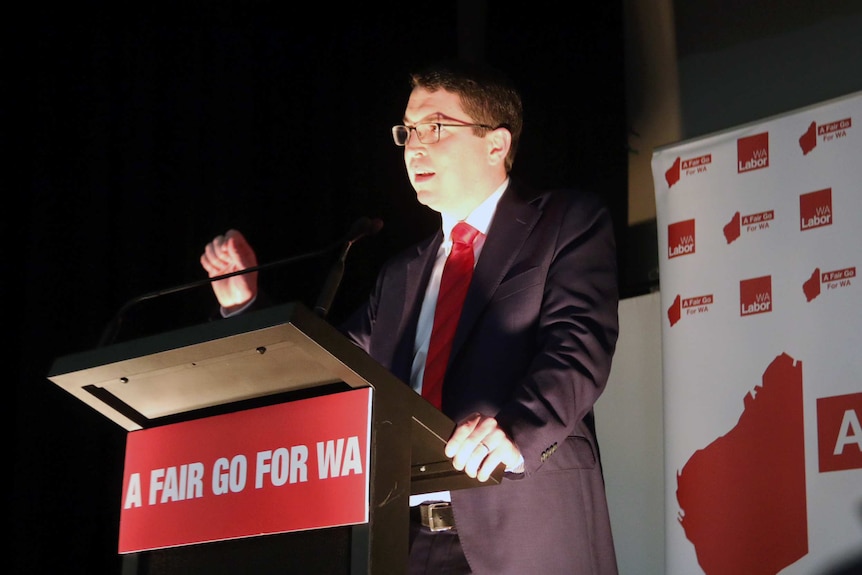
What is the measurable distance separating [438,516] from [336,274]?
21.0 inches

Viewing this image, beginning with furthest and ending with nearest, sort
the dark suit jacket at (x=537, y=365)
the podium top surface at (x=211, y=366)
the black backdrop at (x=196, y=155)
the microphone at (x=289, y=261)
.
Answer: the black backdrop at (x=196, y=155)
the dark suit jacket at (x=537, y=365)
the microphone at (x=289, y=261)
the podium top surface at (x=211, y=366)

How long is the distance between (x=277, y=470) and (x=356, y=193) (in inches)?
101

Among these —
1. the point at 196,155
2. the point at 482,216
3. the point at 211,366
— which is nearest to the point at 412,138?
the point at 482,216

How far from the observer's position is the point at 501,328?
2168 millimetres

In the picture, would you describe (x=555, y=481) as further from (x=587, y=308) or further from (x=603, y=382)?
(x=587, y=308)

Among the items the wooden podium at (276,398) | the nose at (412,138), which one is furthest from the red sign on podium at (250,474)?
the nose at (412,138)

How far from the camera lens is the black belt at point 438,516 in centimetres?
200

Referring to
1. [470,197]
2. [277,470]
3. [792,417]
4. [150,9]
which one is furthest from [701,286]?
[150,9]

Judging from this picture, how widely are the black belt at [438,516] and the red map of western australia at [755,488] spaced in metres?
1.03

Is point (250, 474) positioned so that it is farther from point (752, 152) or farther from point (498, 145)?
point (752, 152)

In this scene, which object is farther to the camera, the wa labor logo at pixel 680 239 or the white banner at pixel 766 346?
the wa labor logo at pixel 680 239

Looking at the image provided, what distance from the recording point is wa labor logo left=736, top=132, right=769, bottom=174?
296 cm

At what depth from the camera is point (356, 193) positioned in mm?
3961

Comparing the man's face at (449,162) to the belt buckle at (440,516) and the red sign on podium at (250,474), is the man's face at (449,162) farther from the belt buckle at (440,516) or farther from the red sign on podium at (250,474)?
the red sign on podium at (250,474)
